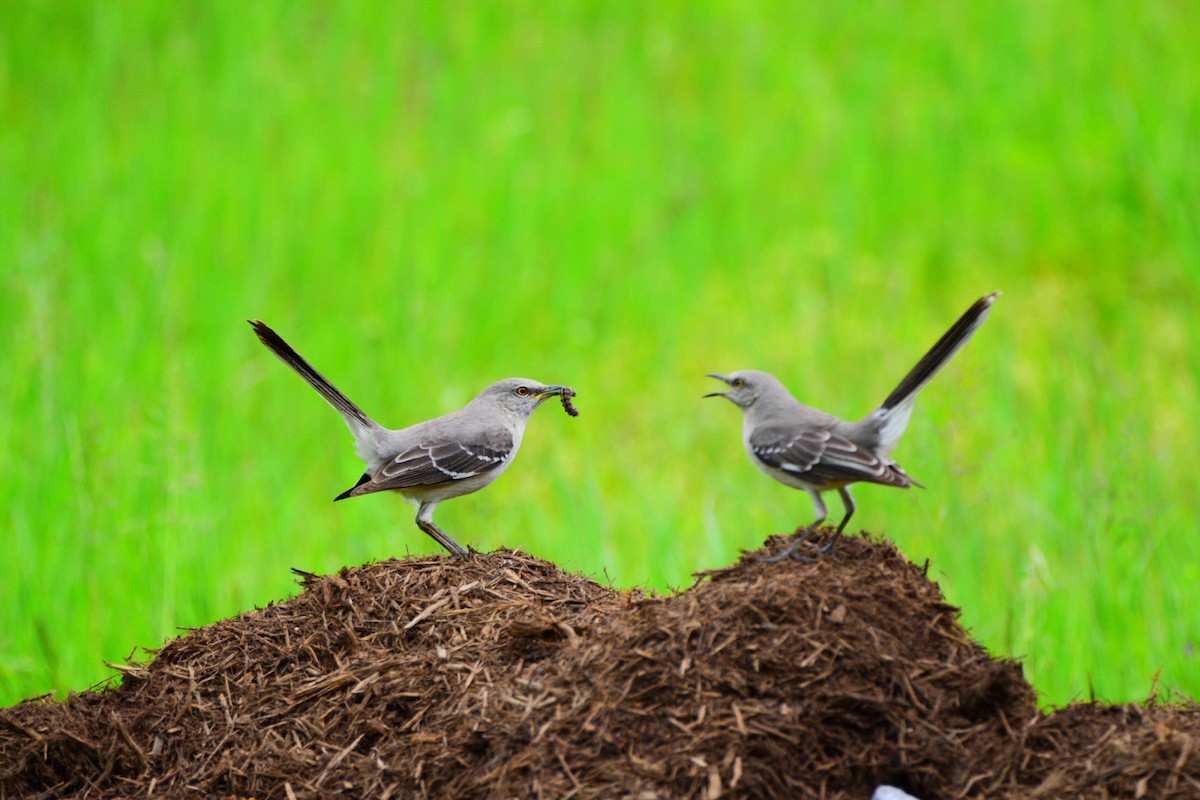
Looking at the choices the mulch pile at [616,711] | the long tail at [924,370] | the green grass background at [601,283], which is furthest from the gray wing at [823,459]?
the green grass background at [601,283]

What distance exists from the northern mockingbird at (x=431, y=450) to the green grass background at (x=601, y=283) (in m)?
1.61

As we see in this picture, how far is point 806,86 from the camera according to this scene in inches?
567

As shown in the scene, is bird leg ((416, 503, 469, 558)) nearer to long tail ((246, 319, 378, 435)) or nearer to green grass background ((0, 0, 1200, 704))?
long tail ((246, 319, 378, 435))

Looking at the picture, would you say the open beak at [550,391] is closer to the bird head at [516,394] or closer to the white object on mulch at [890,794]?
the bird head at [516,394]

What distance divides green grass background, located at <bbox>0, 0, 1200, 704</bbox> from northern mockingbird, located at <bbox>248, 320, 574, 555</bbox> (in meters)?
1.61

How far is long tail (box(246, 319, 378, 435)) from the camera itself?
5531 millimetres

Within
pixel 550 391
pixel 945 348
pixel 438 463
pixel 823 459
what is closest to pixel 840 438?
pixel 823 459

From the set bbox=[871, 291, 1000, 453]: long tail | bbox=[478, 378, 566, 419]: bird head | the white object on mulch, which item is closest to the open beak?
bbox=[478, 378, 566, 419]: bird head

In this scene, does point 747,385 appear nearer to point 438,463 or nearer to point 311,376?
point 438,463

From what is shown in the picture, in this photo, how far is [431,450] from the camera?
6.09 m

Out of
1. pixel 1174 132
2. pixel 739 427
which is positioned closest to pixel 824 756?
pixel 739 427

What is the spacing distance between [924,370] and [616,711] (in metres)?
2.38

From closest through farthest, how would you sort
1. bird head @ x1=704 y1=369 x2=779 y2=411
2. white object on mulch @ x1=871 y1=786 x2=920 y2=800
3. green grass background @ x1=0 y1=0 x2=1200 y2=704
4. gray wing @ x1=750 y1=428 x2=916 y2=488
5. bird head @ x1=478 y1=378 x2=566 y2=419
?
white object on mulch @ x1=871 y1=786 x2=920 y2=800 < gray wing @ x1=750 y1=428 x2=916 y2=488 < bird head @ x1=704 y1=369 x2=779 y2=411 < bird head @ x1=478 y1=378 x2=566 y2=419 < green grass background @ x1=0 y1=0 x2=1200 y2=704

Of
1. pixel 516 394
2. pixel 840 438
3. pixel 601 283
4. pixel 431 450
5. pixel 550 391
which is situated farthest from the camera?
pixel 601 283
